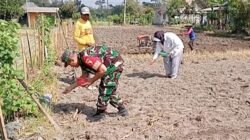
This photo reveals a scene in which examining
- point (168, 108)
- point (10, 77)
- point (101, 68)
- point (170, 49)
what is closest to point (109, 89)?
point (101, 68)

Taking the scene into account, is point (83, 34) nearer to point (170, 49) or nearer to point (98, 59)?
point (170, 49)

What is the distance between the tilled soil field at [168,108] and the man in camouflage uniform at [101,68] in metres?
0.28

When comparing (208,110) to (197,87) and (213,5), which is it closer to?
(197,87)

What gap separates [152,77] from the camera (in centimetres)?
985

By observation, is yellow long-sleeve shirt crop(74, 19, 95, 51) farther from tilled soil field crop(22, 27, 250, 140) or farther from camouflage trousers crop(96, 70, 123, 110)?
camouflage trousers crop(96, 70, 123, 110)

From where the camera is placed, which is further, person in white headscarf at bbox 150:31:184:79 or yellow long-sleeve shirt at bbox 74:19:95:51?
person in white headscarf at bbox 150:31:184:79

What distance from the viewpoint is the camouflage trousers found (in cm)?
593

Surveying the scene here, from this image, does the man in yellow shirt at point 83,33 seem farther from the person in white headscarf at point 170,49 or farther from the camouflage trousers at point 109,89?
the camouflage trousers at point 109,89

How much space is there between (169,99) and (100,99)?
1.90 metres

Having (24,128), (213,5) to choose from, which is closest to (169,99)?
(24,128)

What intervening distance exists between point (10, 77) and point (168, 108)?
273cm

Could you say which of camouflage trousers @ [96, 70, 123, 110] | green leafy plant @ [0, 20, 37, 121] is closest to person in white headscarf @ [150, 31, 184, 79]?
camouflage trousers @ [96, 70, 123, 110]

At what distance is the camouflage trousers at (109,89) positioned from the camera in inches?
233

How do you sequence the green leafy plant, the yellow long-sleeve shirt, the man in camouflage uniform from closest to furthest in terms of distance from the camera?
the green leafy plant → the man in camouflage uniform → the yellow long-sleeve shirt
